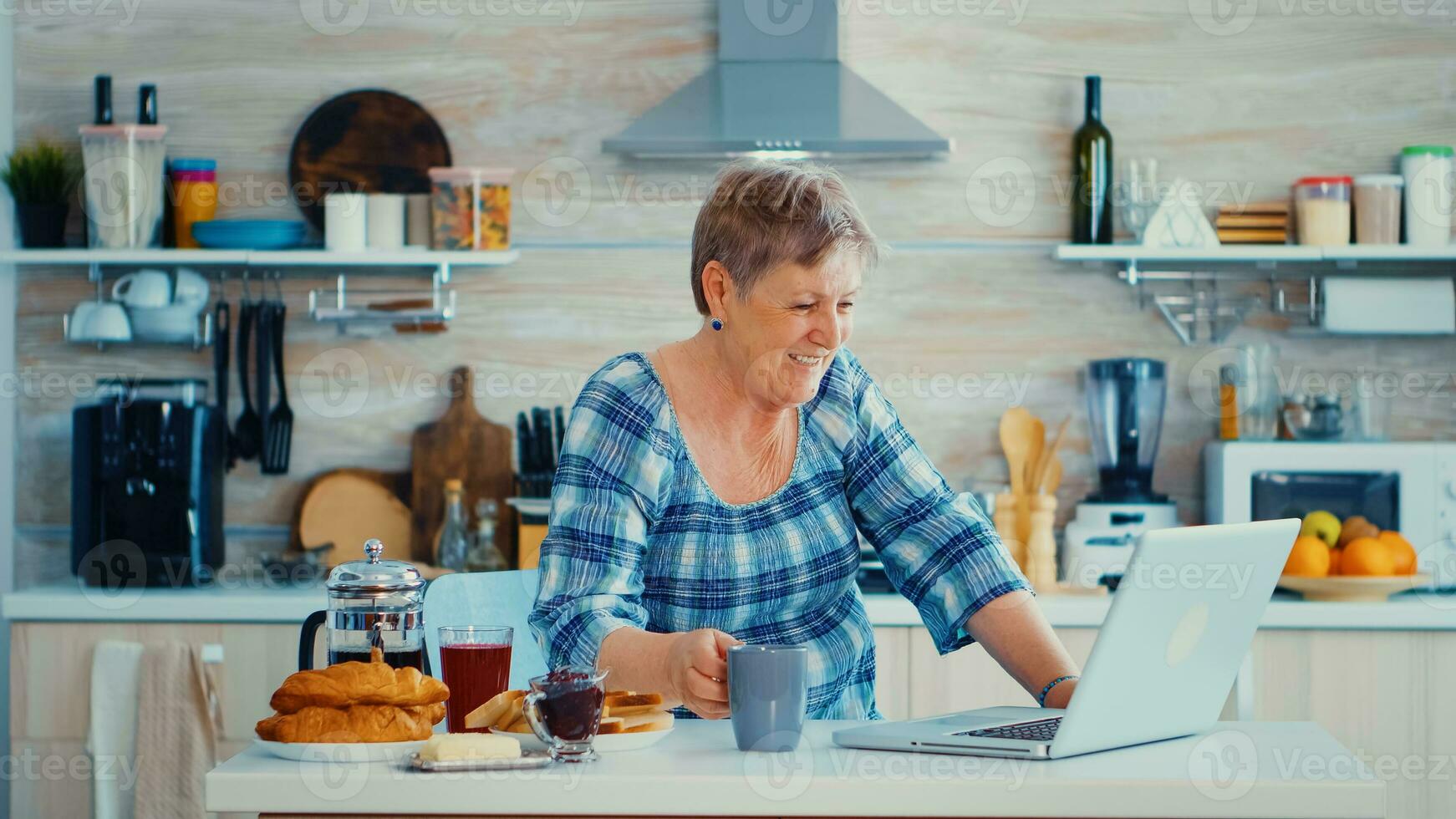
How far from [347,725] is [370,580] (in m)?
0.21

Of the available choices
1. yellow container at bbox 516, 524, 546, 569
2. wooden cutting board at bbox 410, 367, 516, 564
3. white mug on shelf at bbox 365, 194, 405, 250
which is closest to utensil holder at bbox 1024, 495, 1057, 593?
yellow container at bbox 516, 524, 546, 569

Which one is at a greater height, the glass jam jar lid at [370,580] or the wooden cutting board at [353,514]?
the glass jam jar lid at [370,580]

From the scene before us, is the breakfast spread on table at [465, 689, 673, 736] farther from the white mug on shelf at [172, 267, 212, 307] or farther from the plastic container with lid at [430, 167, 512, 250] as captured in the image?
the white mug on shelf at [172, 267, 212, 307]

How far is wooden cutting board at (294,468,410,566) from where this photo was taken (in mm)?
3375

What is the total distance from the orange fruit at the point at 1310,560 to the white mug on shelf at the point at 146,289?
242 centimetres

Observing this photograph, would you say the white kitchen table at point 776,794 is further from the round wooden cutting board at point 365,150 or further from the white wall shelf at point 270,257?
the round wooden cutting board at point 365,150

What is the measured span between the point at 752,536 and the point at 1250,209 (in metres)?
2.01

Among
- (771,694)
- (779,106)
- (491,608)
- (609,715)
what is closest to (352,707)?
(609,715)

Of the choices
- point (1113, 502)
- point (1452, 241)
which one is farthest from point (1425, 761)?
point (1452, 241)

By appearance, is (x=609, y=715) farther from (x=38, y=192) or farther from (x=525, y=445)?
(x=38, y=192)

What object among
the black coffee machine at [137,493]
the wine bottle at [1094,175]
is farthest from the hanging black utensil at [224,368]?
the wine bottle at [1094,175]

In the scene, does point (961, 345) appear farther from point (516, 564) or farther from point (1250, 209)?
point (516, 564)

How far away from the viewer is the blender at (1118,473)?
3.17m

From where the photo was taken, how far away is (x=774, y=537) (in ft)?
5.80
